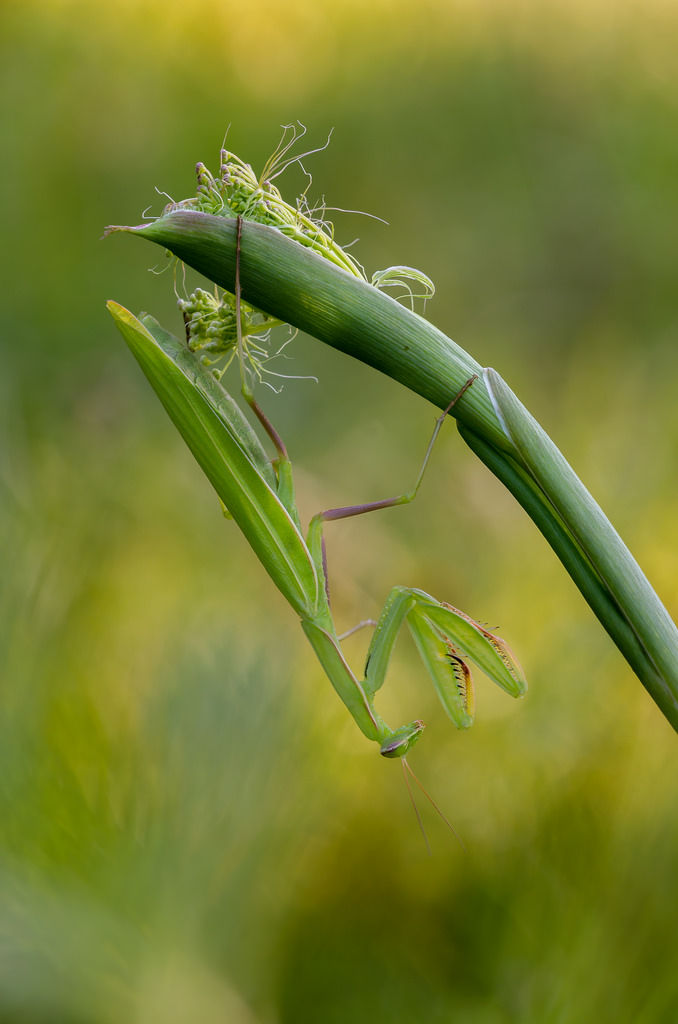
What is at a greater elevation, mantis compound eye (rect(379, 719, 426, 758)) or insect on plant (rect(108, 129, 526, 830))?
insect on plant (rect(108, 129, 526, 830))

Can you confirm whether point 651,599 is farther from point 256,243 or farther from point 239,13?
point 239,13

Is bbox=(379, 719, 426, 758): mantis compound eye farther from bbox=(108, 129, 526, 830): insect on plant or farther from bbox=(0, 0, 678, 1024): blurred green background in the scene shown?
bbox=(0, 0, 678, 1024): blurred green background

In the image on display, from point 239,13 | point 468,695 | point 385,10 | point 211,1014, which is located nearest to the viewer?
point 468,695

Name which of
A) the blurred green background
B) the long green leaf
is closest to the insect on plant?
the long green leaf

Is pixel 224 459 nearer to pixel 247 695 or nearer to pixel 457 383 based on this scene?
pixel 457 383

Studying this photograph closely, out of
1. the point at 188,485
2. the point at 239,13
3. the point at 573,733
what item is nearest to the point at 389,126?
the point at 239,13

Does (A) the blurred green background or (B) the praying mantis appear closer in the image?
(B) the praying mantis

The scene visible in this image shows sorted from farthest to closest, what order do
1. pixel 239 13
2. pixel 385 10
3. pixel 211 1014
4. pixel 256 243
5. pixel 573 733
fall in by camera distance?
pixel 385 10 < pixel 239 13 < pixel 573 733 < pixel 211 1014 < pixel 256 243

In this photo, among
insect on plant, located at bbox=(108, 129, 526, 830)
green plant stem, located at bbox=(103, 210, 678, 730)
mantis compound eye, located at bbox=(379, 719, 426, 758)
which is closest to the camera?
green plant stem, located at bbox=(103, 210, 678, 730)

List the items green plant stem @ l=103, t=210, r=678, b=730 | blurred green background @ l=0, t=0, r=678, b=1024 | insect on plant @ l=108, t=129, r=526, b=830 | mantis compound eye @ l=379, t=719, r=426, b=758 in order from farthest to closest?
blurred green background @ l=0, t=0, r=678, b=1024 → mantis compound eye @ l=379, t=719, r=426, b=758 → insect on plant @ l=108, t=129, r=526, b=830 → green plant stem @ l=103, t=210, r=678, b=730
